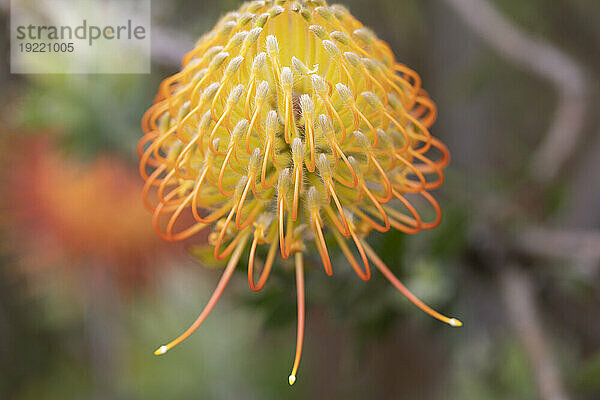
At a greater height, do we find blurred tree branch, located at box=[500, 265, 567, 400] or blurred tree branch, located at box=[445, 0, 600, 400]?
blurred tree branch, located at box=[445, 0, 600, 400]

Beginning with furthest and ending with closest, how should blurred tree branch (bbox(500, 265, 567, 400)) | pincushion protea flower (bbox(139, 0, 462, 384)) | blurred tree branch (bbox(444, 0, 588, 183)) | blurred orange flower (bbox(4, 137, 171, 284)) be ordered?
blurred orange flower (bbox(4, 137, 171, 284)) → blurred tree branch (bbox(444, 0, 588, 183)) → blurred tree branch (bbox(500, 265, 567, 400)) → pincushion protea flower (bbox(139, 0, 462, 384))

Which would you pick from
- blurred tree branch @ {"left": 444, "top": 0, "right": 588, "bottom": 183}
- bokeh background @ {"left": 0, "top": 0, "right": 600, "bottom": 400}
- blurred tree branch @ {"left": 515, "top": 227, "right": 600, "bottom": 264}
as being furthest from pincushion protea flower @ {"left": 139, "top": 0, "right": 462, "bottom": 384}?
blurred tree branch @ {"left": 444, "top": 0, "right": 588, "bottom": 183}

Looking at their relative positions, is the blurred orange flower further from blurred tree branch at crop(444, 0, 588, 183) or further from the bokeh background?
blurred tree branch at crop(444, 0, 588, 183)

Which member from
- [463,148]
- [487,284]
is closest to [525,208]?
[487,284]

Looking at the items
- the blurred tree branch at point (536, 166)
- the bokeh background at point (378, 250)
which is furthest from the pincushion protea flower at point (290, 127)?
the blurred tree branch at point (536, 166)

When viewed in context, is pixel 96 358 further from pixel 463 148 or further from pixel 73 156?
pixel 463 148

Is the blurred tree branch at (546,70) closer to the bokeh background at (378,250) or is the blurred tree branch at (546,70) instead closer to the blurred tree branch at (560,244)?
the bokeh background at (378,250)

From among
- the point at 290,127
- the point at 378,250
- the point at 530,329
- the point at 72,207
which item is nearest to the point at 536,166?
the point at 530,329
